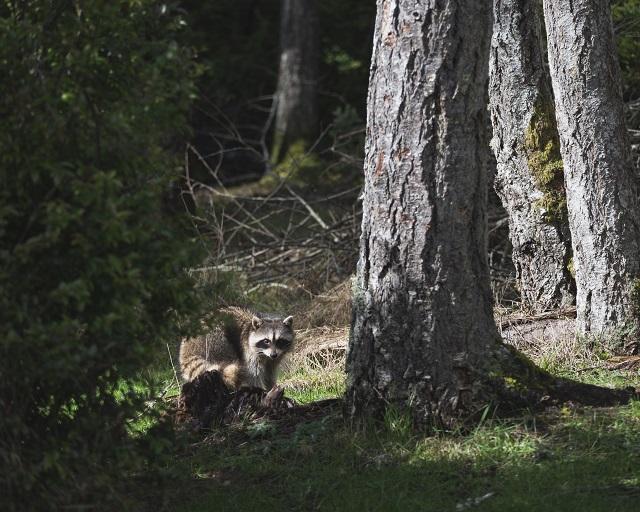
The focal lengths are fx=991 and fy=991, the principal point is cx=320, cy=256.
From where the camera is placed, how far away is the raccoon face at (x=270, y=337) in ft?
30.7

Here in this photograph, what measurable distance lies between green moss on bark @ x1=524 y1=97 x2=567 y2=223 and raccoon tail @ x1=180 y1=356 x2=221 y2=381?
3.51m

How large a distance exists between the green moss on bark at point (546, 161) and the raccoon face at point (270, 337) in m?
2.72

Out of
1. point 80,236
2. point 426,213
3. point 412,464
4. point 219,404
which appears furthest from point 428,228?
point 80,236

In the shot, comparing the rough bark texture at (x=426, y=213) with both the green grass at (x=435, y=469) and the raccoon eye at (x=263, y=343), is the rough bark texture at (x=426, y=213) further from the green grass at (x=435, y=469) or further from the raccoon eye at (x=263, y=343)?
the raccoon eye at (x=263, y=343)

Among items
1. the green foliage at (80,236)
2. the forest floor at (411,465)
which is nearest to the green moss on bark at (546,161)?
the forest floor at (411,465)

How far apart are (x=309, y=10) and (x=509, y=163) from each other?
10.6 metres

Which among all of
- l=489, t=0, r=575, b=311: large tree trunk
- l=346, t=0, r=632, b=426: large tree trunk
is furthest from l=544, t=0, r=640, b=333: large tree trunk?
l=346, t=0, r=632, b=426: large tree trunk

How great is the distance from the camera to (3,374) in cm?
502

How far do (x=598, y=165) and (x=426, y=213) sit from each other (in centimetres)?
248

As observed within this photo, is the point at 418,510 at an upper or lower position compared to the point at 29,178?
lower

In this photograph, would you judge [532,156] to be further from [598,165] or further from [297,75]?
[297,75]

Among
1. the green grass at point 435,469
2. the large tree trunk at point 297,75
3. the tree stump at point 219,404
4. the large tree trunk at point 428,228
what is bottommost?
the green grass at point 435,469

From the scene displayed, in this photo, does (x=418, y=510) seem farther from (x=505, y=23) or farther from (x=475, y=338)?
(x=505, y=23)

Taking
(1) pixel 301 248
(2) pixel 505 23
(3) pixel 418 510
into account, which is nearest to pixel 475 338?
(3) pixel 418 510
